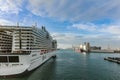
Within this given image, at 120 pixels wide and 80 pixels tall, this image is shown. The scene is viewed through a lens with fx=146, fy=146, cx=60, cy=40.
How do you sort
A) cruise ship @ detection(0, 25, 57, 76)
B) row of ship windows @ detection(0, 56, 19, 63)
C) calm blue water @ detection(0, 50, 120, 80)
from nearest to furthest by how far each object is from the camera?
1. cruise ship @ detection(0, 25, 57, 76)
2. row of ship windows @ detection(0, 56, 19, 63)
3. calm blue water @ detection(0, 50, 120, 80)

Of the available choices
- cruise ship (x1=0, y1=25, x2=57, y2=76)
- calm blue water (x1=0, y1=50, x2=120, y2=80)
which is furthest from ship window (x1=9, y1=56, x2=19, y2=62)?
calm blue water (x1=0, y1=50, x2=120, y2=80)

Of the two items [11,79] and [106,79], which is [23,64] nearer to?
[11,79]

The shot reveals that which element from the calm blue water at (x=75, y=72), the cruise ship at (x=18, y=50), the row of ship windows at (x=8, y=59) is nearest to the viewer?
the cruise ship at (x=18, y=50)

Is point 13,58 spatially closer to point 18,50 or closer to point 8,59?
point 8,59

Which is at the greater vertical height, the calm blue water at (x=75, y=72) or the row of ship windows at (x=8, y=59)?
the row of ship windows at (x=8, y=59)

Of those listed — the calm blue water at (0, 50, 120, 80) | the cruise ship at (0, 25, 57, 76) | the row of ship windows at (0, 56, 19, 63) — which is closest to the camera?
the cruise ship at (0, 25, 57, 76)

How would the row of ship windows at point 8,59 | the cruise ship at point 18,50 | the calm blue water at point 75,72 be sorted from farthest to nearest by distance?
the calm blue water at point 75,72 → the row of ship windows at point 8,59 → the cruise ship at point 18,50

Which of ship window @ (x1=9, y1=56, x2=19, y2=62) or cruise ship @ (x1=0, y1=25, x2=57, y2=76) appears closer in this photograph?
cruise ship @ (x1=0, y1=25, x2=57, y2=76)

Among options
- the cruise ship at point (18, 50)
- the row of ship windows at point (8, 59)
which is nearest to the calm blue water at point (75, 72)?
the cruise ship at point (18, 50)

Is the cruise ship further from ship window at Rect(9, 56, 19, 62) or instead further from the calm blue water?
the calm blue water

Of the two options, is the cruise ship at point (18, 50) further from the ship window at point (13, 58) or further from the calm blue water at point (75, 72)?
the calm blue water at point (75, 72)

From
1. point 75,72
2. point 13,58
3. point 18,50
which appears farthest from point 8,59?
point 75,72

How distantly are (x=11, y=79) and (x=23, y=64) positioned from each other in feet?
15.4

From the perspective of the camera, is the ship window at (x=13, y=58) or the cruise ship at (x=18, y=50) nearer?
the cruise ship at (x=18, y=50)
